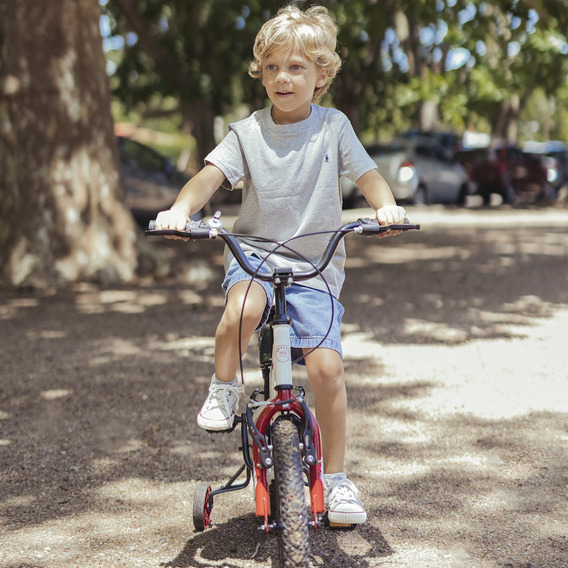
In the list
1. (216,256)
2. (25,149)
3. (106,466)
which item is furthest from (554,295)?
(106,466)

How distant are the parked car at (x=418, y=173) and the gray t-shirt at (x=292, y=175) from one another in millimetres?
15615

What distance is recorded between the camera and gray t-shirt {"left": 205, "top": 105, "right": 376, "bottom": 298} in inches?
129

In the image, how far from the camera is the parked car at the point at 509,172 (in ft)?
78.1

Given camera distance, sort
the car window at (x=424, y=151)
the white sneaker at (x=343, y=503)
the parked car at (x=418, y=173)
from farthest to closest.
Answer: the car window at (x=424, y=151), the parked car at (x=418, y=173), the white sneaker at (x=343, y=503)

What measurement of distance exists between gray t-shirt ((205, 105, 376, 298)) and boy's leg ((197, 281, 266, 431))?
0.61 feet

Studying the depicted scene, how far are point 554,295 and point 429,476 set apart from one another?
565 centimetres

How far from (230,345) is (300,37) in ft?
3.56

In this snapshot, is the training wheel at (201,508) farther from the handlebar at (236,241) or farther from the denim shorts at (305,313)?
the handlebar at (236,241)

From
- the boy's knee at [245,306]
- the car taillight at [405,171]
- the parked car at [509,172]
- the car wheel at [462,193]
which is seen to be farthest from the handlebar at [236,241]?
the parked car at [509,172]

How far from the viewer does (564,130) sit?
266 ft

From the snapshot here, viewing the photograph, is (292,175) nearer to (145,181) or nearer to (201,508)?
(201,508)

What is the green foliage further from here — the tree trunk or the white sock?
the white sock

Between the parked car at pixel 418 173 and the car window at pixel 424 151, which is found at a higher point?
the car window at pixel 424 151

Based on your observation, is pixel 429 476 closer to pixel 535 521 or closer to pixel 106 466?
pixel 535 521
